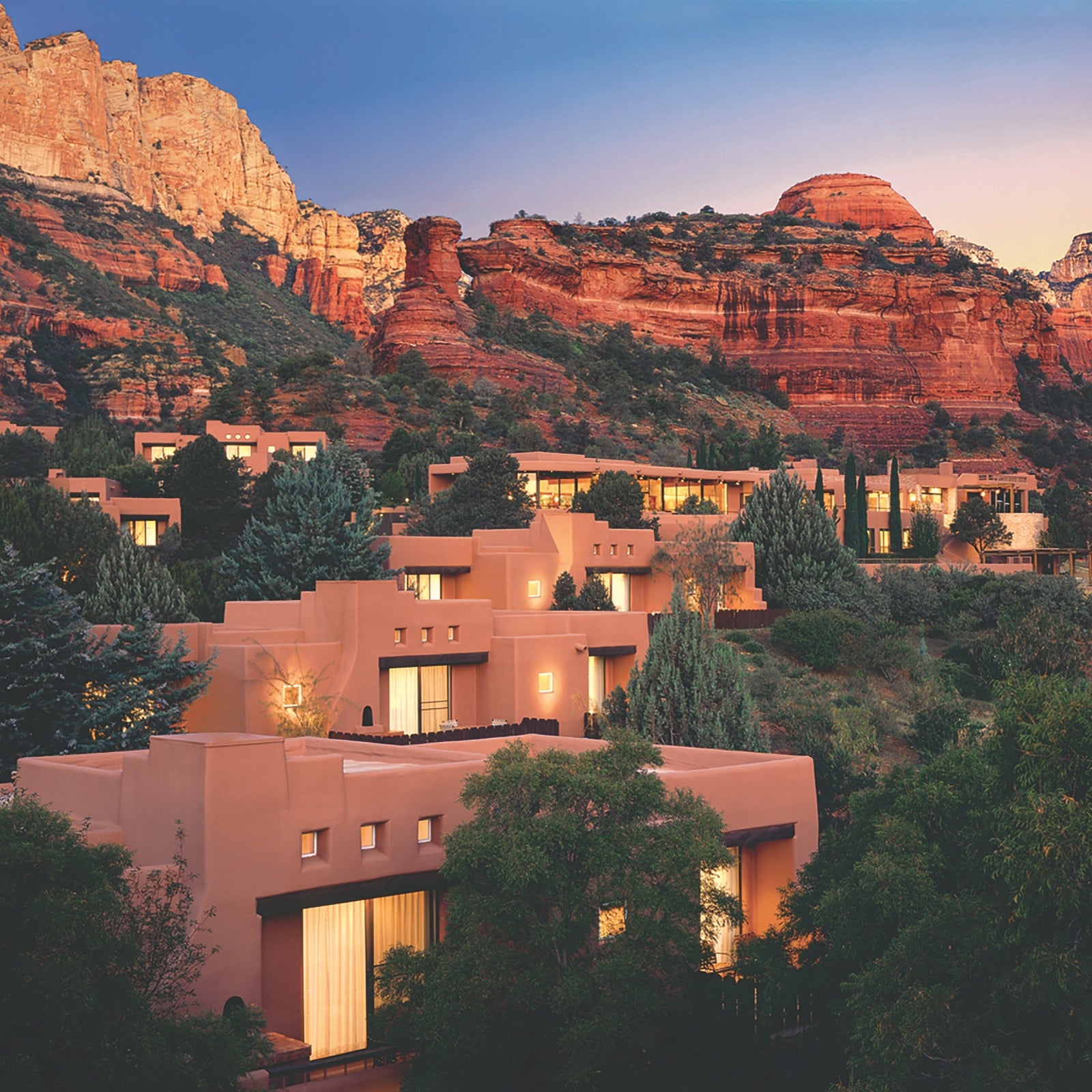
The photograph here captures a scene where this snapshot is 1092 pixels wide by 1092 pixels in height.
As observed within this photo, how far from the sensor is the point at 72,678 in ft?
91.1

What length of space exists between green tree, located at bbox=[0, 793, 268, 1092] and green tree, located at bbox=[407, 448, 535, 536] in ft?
133

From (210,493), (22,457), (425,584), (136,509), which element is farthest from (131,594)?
(22,457)

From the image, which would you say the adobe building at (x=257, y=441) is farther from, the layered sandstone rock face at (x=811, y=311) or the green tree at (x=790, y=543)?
the layered sandstone rock face at (x=811, y=311)

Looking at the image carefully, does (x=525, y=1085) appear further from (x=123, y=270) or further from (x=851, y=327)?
(x=123, y=270)

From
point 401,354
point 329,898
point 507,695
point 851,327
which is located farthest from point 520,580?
point 851,327

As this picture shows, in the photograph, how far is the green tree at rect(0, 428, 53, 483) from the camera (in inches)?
2576

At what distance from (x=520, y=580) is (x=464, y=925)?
2656 cm

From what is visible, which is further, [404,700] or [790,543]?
[790,543]

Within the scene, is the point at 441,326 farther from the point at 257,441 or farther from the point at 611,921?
the point at 611,921

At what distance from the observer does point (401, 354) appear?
98062 mm

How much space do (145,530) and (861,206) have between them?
12403cm

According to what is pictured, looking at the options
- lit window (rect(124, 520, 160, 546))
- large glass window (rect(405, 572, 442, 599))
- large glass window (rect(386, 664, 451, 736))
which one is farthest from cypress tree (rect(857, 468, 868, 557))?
large glass window (rect(386, 664, 451, 736))

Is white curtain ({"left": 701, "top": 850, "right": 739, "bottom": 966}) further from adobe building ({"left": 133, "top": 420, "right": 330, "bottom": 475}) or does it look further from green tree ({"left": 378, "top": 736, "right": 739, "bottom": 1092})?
adobe building ({"left": 133, "top": 420, "right": 330, "bottom": 475})

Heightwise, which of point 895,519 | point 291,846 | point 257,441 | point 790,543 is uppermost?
point 257,441
